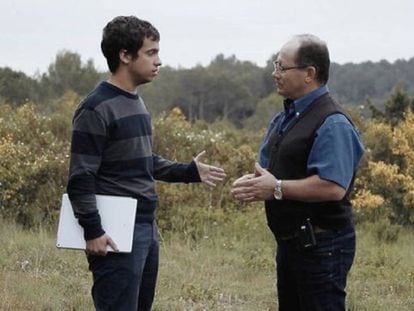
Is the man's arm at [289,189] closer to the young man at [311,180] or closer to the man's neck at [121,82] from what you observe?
the young man at [311,180]

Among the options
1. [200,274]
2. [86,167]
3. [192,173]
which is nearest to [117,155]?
[86,167]

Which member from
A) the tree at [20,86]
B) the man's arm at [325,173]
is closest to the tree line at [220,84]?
the tree at [20,86]

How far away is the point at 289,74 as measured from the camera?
3168 mm

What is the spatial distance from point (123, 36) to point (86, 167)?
1.86 feet

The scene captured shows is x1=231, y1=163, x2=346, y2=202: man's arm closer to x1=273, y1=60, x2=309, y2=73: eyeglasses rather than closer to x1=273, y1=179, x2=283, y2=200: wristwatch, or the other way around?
x1=273, y1=179, x2=283, y2=200: wristwatch

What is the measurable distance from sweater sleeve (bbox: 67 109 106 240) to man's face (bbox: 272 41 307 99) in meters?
0.84

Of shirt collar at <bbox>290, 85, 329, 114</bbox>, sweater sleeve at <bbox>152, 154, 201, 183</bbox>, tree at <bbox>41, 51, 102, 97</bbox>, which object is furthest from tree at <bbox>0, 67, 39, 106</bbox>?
shirt collar at <bbox>290, 85, 329, 114</bbox>

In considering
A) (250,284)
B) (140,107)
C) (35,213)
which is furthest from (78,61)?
(140,107)

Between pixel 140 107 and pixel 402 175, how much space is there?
29.5 feet

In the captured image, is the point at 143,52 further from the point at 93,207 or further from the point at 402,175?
the point at 402,175

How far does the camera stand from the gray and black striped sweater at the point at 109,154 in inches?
113

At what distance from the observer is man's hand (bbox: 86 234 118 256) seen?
2906mm

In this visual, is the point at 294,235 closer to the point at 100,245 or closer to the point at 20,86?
the point at 100,245

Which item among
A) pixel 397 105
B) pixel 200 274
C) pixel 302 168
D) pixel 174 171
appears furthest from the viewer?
pixel 397 105
